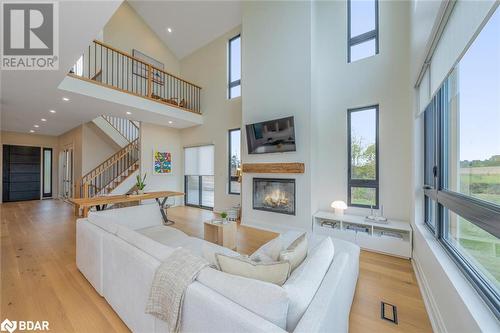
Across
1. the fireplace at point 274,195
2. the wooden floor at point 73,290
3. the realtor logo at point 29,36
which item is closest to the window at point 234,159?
the fireplace at point 274,195

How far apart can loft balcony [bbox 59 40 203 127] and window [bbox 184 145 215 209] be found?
3.12ft

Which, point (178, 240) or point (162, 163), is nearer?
point (178, 240)

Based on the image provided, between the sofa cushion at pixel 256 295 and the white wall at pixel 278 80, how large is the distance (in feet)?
9.91

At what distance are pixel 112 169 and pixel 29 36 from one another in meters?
5.21

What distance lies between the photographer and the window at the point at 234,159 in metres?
5.59

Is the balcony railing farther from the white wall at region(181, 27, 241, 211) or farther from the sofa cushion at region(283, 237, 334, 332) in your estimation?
the sofa cushion at region(283, 237, 334, 332)

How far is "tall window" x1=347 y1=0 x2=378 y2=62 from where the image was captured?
3688mm

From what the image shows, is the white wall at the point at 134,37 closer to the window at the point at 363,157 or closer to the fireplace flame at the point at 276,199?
the fireplace flame at the point at 276,199

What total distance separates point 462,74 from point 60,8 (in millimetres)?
3483

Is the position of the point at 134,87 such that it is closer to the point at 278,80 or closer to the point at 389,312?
the point at 278,80

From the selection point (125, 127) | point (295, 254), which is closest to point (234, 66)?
point (125, 127)

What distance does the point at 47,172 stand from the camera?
8078 millimetres

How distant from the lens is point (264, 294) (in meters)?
0.91

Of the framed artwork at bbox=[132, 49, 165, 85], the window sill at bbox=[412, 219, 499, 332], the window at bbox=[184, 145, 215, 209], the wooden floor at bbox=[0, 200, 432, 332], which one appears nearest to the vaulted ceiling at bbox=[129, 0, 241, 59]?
the framed artwork at bbox=[132, 49, 165, 85]
